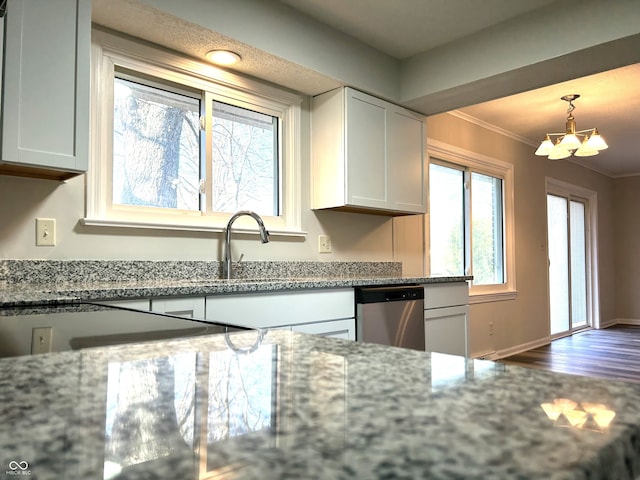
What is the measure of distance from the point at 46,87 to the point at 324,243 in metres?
1.90

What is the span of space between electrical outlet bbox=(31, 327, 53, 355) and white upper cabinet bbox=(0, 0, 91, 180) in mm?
1192

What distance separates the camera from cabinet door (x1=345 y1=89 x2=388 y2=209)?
305 cm

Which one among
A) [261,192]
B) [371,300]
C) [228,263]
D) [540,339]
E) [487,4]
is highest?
[487,4]

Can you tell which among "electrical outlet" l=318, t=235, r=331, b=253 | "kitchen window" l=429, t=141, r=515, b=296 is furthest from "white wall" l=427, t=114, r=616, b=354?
"electrical outlet" l=318, t=235, r=331, b=253

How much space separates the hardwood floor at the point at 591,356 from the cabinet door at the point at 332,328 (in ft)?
8.24

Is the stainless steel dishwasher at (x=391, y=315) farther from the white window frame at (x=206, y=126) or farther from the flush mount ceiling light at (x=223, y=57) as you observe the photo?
the flush mount ceiling light at (x=223, y=57)

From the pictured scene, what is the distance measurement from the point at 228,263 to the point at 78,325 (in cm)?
170

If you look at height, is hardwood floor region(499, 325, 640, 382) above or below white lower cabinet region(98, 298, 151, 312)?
below

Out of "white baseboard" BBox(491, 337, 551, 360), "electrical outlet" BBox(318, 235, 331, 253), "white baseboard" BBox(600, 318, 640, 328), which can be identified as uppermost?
"electrical outlet" BBox(318, 235, 331, 253)

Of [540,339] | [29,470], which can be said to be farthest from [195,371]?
[540,339]

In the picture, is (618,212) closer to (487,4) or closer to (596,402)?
(487,4)

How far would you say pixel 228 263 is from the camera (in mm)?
2611

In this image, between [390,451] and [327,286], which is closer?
[390,451]

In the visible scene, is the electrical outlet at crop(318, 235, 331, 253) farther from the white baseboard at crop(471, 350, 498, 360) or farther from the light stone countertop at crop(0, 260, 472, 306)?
the white baseboard at crop(471, 350, 498, 360)
